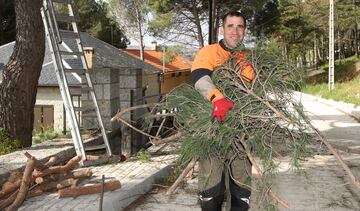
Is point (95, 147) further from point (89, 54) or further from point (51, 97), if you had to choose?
point (51, 97)

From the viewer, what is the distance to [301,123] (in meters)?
3.38

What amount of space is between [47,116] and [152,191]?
867 inches

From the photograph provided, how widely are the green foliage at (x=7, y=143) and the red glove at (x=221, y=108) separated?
4110 millimetres

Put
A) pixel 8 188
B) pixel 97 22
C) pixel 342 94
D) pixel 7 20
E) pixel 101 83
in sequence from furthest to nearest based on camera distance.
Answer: pixel 97 22
pixel 7 20
pixel 342 94
pixel 101 83
pixel 8 188

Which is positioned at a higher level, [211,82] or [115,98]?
[211,82]

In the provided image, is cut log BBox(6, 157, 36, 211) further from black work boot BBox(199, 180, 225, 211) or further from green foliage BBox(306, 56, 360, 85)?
green foliage BBox(306, 56, 360, 85)

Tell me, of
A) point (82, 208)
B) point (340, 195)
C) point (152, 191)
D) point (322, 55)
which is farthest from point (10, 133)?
point (322, 55)

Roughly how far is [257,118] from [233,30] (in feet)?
2.80

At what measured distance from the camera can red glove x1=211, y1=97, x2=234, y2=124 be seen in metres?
3.41

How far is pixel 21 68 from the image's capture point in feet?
22.5

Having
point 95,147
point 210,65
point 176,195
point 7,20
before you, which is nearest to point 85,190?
point 176,195

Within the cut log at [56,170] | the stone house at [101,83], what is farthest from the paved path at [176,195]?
the stone house at [101,83]

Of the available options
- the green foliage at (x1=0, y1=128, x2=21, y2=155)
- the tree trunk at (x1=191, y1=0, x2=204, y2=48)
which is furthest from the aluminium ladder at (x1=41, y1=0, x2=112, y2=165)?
the tree trunk at (x1=191, y1=0, x2=204, y2=48)

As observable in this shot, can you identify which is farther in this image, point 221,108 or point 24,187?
point 24,187
